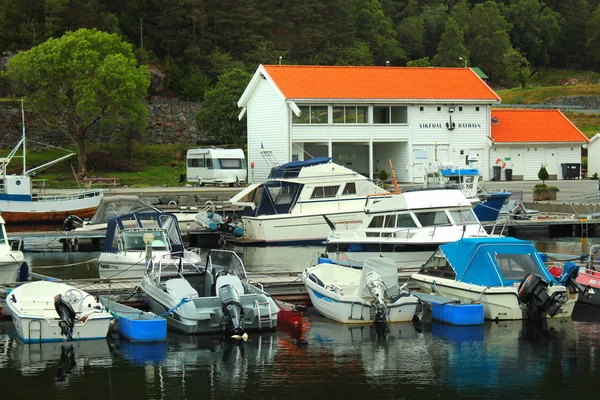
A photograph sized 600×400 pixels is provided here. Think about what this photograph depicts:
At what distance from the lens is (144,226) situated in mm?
29297

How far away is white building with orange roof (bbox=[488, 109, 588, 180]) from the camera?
2318 inches

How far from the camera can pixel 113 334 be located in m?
20.4

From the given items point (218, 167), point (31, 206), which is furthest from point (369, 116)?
point (31, 206)

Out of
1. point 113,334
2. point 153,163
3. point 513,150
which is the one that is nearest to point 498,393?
point 113,334

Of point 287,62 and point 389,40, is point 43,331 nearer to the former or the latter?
point 287,62

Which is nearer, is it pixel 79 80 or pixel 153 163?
pixel 79 80

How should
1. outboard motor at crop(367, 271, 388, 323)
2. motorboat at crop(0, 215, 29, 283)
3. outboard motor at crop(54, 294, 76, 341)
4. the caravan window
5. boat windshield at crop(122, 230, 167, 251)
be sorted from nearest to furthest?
1. outboard motor at crop(54, 294, 76, 341)
2. outboard motor at crop(367, 271, 388, 323)
3. motorboat at crop(0, 215, 29, 283)
4. boat windshield at crop(122, 230, 167, 251)
5. the caravan window

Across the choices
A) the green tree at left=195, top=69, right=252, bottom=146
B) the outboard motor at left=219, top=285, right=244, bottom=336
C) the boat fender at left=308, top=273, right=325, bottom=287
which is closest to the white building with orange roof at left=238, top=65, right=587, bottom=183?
the green tree at left=195, top=69, right=252, bottom=146

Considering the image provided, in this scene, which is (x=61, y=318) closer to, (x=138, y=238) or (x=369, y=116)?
(x=138, y=238)

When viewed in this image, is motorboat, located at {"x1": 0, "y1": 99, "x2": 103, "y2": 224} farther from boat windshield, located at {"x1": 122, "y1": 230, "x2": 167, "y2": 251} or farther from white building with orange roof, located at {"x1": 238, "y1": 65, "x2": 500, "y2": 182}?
boat windshield, located at {"x1": 122, "y1": 230, "x2": 167, "y2": 251}

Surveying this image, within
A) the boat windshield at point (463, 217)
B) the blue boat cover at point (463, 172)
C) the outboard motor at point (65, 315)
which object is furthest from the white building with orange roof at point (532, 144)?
the outboard motor at point (65, 315)

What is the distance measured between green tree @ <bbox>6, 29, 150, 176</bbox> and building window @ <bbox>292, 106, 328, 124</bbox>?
1151 cm

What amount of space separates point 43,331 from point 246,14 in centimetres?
6891

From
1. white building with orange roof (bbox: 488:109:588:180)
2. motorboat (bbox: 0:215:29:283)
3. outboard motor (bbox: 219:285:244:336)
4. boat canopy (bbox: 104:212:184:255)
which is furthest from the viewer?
white building with orange roof (bbox: 488:109:588:180)
